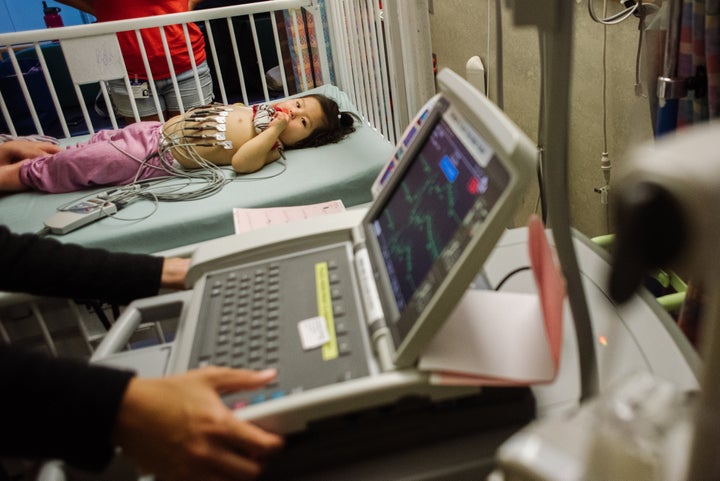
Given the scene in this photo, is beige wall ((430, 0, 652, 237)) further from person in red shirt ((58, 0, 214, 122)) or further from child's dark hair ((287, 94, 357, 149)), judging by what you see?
person in red shirt ((58, 0, 214, 122))

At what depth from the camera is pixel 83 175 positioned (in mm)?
1736

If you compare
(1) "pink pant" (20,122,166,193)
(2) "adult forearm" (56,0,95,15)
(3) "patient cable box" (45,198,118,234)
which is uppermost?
(2) "adult forearm" (56,0,95,15)

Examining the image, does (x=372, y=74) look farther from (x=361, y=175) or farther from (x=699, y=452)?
(x=699, y=452)

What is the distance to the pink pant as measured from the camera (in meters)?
1.73

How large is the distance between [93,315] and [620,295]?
1669mm

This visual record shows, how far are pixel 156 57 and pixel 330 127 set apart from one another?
2.94 feet

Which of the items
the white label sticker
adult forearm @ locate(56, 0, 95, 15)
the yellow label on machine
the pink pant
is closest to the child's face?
the pink pant

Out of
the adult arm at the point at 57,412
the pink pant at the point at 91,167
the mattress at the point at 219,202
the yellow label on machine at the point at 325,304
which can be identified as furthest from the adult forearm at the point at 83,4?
the adult arm at the point at 57,412

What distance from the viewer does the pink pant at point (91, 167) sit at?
173 centimetres

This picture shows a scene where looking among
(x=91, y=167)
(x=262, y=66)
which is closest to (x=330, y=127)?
(x=262, y=66)

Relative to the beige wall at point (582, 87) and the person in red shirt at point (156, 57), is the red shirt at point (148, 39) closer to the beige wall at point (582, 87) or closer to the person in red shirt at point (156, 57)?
the person in red shirt at point (156, 57)

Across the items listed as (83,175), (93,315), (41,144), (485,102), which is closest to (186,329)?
(485,102)

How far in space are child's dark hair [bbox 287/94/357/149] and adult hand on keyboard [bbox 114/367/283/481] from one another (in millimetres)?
1548

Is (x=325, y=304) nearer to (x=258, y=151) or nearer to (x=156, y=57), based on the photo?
(x=258, y=151)
